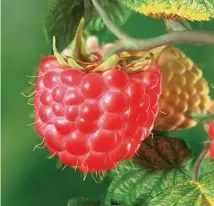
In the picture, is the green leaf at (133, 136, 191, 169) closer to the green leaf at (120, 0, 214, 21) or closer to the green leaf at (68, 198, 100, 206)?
the green leaf at (68, 198, 100, 206)

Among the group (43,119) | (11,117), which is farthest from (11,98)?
(43,119)

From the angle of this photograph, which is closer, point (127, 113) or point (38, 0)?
point (127, 113)

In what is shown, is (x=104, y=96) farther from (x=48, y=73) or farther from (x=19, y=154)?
(x=19, y=154)

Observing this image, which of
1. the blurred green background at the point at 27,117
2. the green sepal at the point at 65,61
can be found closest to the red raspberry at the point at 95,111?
the green sepal at the point at 65,61

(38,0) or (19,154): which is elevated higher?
(38,0)

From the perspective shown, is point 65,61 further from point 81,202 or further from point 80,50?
point 81,202

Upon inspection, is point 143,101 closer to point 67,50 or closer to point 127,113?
point 127,113

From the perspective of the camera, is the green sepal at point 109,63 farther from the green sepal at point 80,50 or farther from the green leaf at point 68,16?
the green leaf at point 68,16
